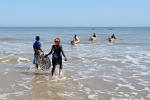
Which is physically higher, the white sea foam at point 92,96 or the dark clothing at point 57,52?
the dark clothing at point 57,52

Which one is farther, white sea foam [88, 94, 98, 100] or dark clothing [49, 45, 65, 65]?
dark clothing [49, 45, 65, 65]

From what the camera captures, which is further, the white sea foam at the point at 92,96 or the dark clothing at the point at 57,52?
the dark clothing at the point at 57,52

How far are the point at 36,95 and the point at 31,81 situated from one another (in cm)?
226

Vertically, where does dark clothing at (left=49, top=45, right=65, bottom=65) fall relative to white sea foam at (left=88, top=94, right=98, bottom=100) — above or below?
above

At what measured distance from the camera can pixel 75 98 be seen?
8.90 m

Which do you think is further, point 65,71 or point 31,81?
point 65,71

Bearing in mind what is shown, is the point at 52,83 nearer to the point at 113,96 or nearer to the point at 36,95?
the point at 36,95

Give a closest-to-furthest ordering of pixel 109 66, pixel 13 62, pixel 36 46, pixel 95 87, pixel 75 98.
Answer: pixel 75 98 → pixel 95 87 → pixel 36 46 → pixel 109 66 → pixel 13 62

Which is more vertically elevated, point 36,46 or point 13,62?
point 36,46

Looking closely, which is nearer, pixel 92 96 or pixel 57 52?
pixel 92 96

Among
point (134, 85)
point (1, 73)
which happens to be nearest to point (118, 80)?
point (134, 85)

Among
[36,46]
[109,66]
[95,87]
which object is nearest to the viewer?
[95,87]

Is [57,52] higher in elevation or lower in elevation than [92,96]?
higher

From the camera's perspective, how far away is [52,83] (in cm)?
1099
